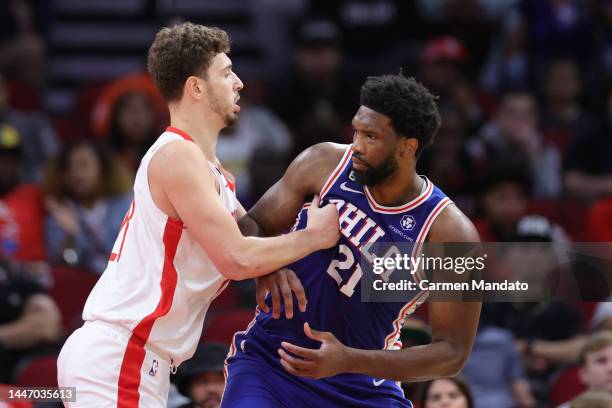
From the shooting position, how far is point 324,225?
4.77 m

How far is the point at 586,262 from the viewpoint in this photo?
610 centimetres

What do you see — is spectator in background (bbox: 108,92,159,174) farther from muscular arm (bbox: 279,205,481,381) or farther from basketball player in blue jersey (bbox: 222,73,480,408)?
muscular arm (bbox: 279,205,481,381)

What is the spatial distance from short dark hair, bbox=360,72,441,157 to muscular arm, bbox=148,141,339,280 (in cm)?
65

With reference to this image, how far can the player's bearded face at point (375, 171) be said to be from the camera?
15.6 ft

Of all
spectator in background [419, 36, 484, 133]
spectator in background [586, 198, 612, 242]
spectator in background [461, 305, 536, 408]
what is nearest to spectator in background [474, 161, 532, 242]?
spectator in background [586, 198, 612, 242]

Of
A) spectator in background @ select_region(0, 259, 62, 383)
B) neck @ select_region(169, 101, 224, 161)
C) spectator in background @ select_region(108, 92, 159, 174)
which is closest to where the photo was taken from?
neck @ select_region(169, 101, 224, 161)

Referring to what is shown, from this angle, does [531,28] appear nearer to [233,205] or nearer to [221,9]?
[221,9]

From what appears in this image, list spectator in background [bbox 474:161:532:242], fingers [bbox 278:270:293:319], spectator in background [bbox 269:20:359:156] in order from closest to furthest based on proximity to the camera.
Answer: fingers [bbox 278:270:293:319] → spectator in background [bbox 474:161:532:242] → spectator in background [bbox 269:20:359:156]

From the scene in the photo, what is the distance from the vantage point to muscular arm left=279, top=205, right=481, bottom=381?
14.6ft

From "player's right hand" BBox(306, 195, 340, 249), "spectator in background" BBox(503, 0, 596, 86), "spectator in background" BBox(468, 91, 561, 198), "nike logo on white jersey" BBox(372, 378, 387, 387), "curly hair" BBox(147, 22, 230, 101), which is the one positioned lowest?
"nike logo on white jersey" BBox(372, 378, 387, 387)

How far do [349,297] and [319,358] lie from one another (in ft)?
1.59

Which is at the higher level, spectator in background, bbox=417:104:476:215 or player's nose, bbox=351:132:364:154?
spectator in background, bbox=417:104:476:215
